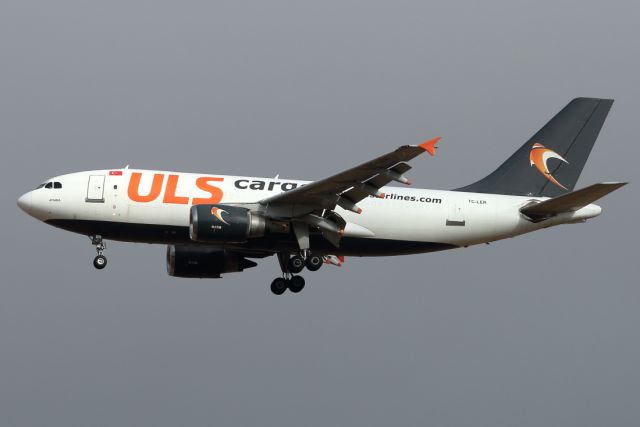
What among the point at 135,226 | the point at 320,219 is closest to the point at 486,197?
the point at 320,219

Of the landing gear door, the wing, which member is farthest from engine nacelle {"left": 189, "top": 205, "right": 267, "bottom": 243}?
the landing gear door

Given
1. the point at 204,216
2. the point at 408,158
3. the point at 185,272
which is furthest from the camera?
the point at 185,272

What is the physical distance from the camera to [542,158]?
156 ft

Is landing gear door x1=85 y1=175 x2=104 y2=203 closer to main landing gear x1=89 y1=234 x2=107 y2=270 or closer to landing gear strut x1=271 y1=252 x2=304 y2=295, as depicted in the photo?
main landing gear x1=89 y1=234 x2=107 y2=270

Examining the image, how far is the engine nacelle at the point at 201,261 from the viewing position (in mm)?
47281

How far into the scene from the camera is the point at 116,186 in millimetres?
43188

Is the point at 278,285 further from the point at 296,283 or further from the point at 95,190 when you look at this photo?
the point at 95,190

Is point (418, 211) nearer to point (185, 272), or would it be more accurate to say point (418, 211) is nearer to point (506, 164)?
point (506, 164)

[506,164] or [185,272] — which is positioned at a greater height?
[506,164]

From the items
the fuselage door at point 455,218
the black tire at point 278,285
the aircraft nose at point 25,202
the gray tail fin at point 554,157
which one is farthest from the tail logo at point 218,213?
the gray tail fin at point 554,157

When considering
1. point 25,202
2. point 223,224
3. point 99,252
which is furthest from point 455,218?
point 25,202

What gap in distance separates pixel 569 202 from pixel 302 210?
366 inches

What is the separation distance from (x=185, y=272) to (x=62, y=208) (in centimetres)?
620

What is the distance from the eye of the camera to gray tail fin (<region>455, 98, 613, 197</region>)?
153ft
